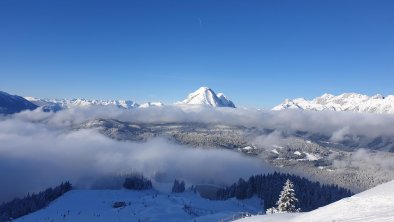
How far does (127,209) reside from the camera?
119625 mm

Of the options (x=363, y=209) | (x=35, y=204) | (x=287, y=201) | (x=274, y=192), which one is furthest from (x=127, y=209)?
(x=363, y=209)

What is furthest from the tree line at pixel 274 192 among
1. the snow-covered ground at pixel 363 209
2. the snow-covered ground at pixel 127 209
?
the snow-covered ground at pixel 363 209

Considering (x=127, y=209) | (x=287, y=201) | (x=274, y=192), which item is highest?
(x=287, y=201)

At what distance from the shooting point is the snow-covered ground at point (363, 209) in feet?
93.9

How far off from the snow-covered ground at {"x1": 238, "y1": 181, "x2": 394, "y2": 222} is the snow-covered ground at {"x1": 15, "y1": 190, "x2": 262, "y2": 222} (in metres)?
51.1

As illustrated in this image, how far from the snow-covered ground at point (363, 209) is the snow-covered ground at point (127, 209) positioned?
5114 cm

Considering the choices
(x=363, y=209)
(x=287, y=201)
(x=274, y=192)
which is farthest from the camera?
(x=274, y=192)

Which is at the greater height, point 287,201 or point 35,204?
point 287,201

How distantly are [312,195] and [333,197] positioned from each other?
17742mm

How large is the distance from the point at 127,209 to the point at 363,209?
97077 mm

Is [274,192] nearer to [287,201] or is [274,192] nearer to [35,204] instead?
[35,204]

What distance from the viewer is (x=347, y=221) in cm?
2895

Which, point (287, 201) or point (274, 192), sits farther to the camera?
point (274, 192)

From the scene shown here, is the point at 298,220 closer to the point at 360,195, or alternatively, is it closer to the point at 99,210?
the point at 360,195
